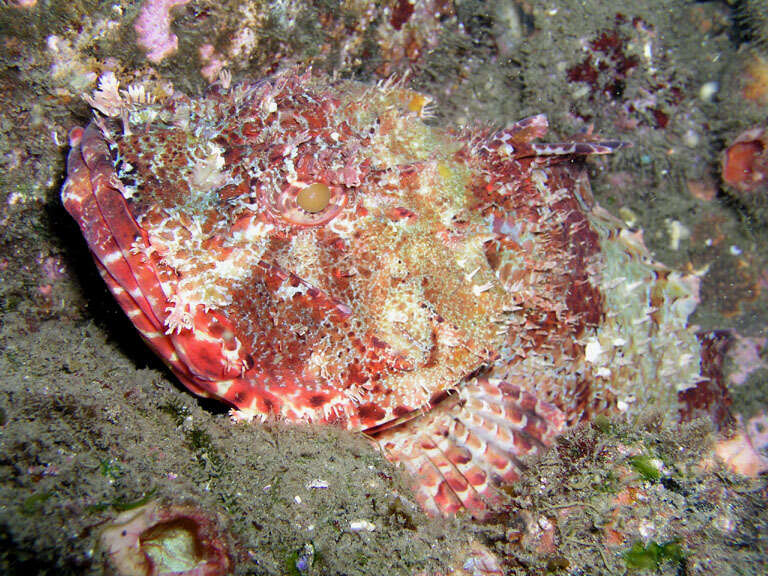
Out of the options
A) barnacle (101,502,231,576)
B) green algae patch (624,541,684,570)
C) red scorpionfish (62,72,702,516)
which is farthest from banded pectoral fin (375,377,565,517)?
barnacle (101,502,231,576)

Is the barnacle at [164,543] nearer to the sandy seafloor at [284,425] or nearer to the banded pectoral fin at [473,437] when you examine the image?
the sandy seafloor at [284,425]

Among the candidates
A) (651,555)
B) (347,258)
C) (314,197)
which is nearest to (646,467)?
(651,555)

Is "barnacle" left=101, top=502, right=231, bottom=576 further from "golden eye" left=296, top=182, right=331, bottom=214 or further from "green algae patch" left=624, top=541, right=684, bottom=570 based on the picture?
"green algae patch" left=624, top=541, right=684, bottom=570

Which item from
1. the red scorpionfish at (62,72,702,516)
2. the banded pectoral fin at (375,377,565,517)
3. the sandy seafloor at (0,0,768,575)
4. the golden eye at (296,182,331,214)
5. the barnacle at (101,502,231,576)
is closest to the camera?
the barnacle at (101,502,231,576)

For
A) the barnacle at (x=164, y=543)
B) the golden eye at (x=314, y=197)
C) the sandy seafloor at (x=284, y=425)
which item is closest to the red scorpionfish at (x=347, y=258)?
the golden eye at (x=314, y=197)

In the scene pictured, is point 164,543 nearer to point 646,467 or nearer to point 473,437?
point 473,437

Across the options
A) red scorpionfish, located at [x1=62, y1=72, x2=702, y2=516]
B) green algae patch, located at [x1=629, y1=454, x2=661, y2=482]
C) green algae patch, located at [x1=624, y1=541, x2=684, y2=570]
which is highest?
red scorpionfish, located at [x1=62, y1=72, x2=702, y2=516]

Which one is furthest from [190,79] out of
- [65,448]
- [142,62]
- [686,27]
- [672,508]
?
[686,27]
